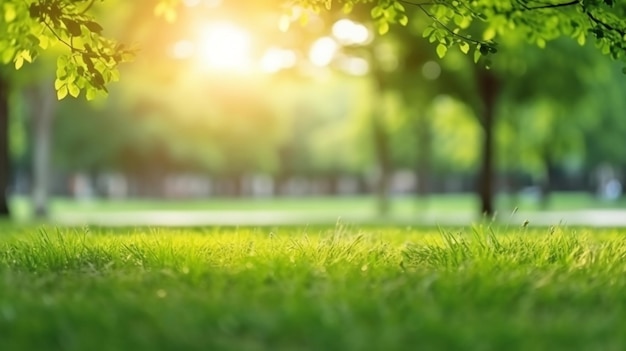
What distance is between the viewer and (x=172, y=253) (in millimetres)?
6047

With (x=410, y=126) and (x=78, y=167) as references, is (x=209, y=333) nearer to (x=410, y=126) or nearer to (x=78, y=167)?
(x=410, y=126)

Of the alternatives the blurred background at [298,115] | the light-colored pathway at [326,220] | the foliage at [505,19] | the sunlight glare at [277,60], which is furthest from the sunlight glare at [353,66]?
the foliage at [505,19]

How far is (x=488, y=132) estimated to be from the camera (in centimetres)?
2253

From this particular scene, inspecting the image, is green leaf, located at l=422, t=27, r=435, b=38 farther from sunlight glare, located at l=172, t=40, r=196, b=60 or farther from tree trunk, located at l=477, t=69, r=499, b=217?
sunlight glare, located at l=172, t=40, r=196, b=60

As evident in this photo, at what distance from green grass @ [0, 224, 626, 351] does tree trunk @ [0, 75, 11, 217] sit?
1490cm

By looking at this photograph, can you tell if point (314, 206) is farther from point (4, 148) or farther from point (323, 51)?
point (4, 148)

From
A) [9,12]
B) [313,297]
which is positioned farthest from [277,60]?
[313,297]

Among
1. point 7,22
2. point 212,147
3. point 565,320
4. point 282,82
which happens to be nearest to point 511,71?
point 282,82

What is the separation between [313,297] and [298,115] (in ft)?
227

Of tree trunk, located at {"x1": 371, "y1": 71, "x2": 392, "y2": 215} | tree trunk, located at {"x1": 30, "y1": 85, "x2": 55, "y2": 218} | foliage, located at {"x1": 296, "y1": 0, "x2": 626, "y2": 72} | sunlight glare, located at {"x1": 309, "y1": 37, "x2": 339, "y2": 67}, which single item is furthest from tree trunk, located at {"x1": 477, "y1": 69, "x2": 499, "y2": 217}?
foliage, located at {"x1": 296, "y1": 0, "x2": 626, "y2": 72}

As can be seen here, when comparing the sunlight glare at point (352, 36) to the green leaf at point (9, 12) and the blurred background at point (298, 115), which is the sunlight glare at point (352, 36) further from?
the green leaf at point (9, 12)

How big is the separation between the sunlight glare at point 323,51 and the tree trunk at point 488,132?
14.4 ft

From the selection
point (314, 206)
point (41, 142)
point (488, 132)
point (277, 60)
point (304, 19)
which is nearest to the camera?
point (304, 19)

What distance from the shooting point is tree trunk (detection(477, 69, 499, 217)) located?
22.4 metres
